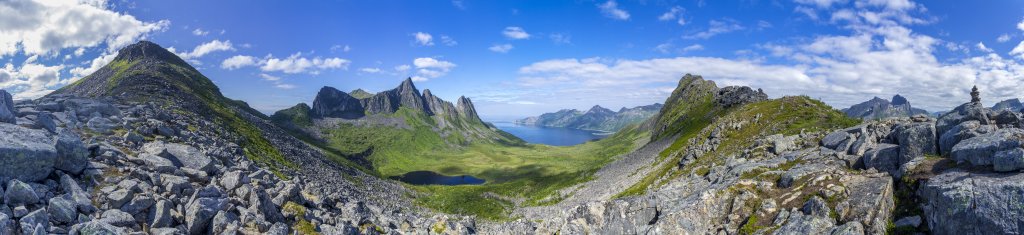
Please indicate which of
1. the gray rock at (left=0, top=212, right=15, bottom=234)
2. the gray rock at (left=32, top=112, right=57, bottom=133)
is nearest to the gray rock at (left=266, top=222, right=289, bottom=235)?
the gray rock at (left=0, top=212, right=15, bottom=234)

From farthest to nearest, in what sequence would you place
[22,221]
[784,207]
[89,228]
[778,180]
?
[778,180] < [784,207] < [89,228] < [22,221]

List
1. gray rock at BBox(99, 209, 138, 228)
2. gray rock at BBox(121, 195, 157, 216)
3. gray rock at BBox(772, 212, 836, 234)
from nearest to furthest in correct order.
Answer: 1. gray rock at BBox(99, 209, 138, 228)
2. gray rock at BBox(121, 195, 157, 216)
3. gray rock at BBox(772, 212, 836, 234)

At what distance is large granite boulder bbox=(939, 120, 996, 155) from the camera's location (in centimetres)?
2423

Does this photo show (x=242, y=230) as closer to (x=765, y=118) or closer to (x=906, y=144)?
(x=906, y=144)

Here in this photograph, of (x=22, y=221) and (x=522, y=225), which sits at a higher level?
(x=22, y=221)

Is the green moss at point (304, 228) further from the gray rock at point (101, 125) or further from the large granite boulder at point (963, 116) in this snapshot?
the large granite boulder at point (963, 116)

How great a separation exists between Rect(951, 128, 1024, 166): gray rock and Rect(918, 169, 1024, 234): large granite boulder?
4.00 feet

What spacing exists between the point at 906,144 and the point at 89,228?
4239 cm

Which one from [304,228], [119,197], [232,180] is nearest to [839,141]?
[304,228]

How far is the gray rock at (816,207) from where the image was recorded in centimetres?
2288

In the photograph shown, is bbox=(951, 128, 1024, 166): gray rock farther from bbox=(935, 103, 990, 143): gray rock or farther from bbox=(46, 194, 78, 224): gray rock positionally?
bbox=(46, 194, 78, 224): gray rock

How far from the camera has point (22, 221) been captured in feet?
50.2

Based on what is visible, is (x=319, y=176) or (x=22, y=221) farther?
(x=319, y=176)

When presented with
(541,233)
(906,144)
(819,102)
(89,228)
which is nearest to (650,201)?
(541,233)
